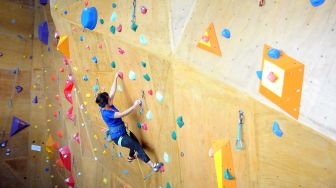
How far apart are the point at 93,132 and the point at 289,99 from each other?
10.7 ft

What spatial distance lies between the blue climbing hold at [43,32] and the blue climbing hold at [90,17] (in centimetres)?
202

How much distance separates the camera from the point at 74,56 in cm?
431

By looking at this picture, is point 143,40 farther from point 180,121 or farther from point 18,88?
point 18,88

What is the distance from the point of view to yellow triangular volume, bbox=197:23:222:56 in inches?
90.6

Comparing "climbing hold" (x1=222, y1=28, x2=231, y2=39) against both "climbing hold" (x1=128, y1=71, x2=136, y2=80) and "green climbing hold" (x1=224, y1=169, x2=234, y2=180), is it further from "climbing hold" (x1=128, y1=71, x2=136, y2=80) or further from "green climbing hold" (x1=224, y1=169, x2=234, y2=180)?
"climbing hold" (x1=128, y1=71, x2=136, y2=80)

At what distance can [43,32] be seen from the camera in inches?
215

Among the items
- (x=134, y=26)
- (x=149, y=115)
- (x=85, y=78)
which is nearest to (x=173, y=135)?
(x=149, y=115)

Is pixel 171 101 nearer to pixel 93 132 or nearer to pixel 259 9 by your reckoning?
pixel 259 9

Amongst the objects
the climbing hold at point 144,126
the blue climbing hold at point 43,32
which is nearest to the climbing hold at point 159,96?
the climbing hold at point 144,126

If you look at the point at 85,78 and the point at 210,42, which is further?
the point at 85,78

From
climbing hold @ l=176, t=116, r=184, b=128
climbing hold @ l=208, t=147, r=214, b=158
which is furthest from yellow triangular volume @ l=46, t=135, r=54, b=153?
climbing hold @ l=208, t=147, r=214, b=158

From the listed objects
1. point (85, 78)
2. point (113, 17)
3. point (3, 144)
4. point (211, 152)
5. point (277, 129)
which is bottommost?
point (3, 144)

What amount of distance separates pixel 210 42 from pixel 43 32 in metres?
3.90

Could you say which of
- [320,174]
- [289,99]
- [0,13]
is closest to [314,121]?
[289,99]
